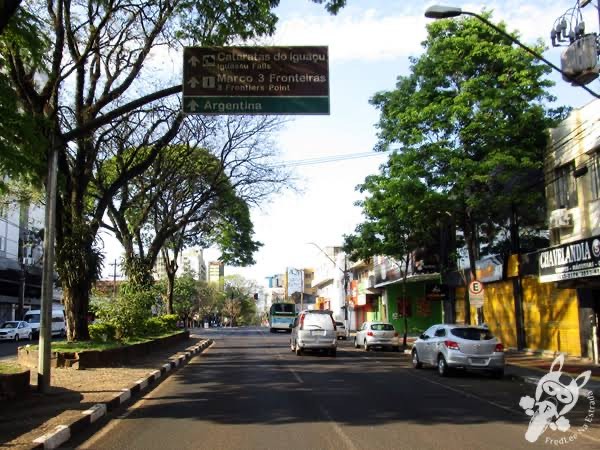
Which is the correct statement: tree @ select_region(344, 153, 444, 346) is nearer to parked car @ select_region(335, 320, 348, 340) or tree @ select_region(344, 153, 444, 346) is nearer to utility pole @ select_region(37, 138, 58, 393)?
utility pole @ select_region(37, 138, 58, 393)

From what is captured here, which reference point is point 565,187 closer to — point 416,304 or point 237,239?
point 416,304

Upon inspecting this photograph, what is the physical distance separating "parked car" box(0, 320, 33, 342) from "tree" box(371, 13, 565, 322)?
29.5 metres

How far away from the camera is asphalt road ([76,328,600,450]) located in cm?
783

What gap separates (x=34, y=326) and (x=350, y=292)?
103 ft

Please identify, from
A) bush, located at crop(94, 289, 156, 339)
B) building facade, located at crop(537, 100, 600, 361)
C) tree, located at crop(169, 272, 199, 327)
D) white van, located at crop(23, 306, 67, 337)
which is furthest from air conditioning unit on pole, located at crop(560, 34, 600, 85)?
tree, located at crop(169, 272, 199, 327)

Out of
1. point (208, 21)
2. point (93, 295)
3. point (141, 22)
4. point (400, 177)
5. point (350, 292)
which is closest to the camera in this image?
point (208, 21)

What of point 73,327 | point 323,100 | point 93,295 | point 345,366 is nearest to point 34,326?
point 93,295

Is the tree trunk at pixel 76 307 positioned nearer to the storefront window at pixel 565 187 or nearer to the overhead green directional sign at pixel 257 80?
the overhead green directional sign at pixel 257 80

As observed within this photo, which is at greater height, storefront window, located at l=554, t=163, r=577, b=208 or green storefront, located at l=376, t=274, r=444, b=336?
storefront window, located at l=554, t=163, r=577, b=208

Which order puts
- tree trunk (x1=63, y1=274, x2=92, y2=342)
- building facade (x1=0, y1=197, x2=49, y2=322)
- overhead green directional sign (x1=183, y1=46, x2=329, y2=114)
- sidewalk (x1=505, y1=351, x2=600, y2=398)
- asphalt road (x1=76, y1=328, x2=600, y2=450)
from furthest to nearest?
building facade (x1=0, y1=197, x2=49, y2=322), tree trunk (x1=63, y1=274, x2=92, y2=342), sidewalk (x1=505, y1=351, x2=600, y2=398), overhead green directional sign (x1=183, y1=46, x2=329, y2=114), asphalt road (x1=76, y1=328, x2=600, y2=450)

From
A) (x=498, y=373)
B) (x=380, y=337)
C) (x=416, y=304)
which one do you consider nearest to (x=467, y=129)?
(x=498, y=373)

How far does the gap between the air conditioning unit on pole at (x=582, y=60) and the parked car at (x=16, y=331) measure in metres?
36.9

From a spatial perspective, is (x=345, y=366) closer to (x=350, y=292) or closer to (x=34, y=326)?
(x=34, y=326)

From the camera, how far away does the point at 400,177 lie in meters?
21.4
